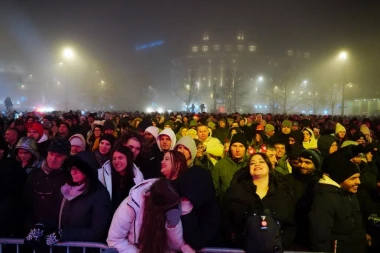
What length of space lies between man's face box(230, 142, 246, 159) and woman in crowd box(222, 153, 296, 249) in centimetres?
206

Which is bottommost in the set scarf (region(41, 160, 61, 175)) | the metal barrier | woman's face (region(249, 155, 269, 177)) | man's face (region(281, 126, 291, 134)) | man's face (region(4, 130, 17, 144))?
the metal barrier

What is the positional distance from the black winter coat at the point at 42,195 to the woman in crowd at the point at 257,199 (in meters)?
2.25

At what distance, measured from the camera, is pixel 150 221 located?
271 centimetres

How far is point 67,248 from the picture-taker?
11.2ft

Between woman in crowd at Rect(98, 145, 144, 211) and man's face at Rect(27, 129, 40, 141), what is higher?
man's face at Rect(27, 129, 40, 141)

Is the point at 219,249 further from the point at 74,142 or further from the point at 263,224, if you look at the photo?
the point at 74,142

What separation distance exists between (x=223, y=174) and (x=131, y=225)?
3.23 meters

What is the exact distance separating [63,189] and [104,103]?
67.2m

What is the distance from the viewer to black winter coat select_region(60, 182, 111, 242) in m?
3.46

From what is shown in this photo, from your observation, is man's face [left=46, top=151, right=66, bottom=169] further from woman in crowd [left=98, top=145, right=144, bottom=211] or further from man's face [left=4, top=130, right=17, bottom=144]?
man's face [left=4, top=130, right=17, bottom=144]

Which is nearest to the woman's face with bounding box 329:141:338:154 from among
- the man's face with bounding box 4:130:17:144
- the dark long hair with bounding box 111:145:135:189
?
the dark long hair with bounding box 111:145:135:189

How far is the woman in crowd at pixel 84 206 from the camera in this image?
3.49 meters

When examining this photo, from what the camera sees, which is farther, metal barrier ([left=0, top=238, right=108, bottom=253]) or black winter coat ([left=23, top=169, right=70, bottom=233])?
black winter coat ([left=23, top=169, right=70, bottom=233])

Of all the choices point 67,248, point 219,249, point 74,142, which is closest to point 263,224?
point 219,249
